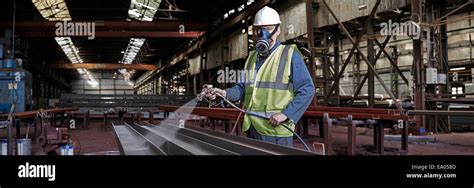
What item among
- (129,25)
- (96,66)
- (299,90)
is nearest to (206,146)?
(299,90)

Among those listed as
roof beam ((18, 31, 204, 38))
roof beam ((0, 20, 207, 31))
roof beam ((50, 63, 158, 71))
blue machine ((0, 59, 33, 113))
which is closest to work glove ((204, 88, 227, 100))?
blue machine ((0, 59, 33, 113))

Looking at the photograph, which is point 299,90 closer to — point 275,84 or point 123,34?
point 275,84

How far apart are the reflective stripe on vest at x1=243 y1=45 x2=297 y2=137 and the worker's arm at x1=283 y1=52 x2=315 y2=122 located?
0.04 meters

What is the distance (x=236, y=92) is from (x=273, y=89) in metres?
0.45

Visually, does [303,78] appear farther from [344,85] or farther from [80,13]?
[344,85]

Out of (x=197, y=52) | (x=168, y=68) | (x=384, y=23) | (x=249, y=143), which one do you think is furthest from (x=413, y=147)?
(x=168, y=68)

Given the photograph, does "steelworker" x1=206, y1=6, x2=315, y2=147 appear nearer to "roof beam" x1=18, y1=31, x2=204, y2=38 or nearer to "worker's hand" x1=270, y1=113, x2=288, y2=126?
"worker's hand" x1=270, y1=113, x2=288, y2=126

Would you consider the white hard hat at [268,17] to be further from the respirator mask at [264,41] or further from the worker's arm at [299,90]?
the worker's arm at [299,90]

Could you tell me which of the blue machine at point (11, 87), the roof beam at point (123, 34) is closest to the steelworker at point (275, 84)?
the blue machine at point (11, 87)

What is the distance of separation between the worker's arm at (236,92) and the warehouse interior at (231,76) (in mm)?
174

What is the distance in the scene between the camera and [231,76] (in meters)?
13.8

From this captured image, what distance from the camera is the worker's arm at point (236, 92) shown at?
2.62 m
